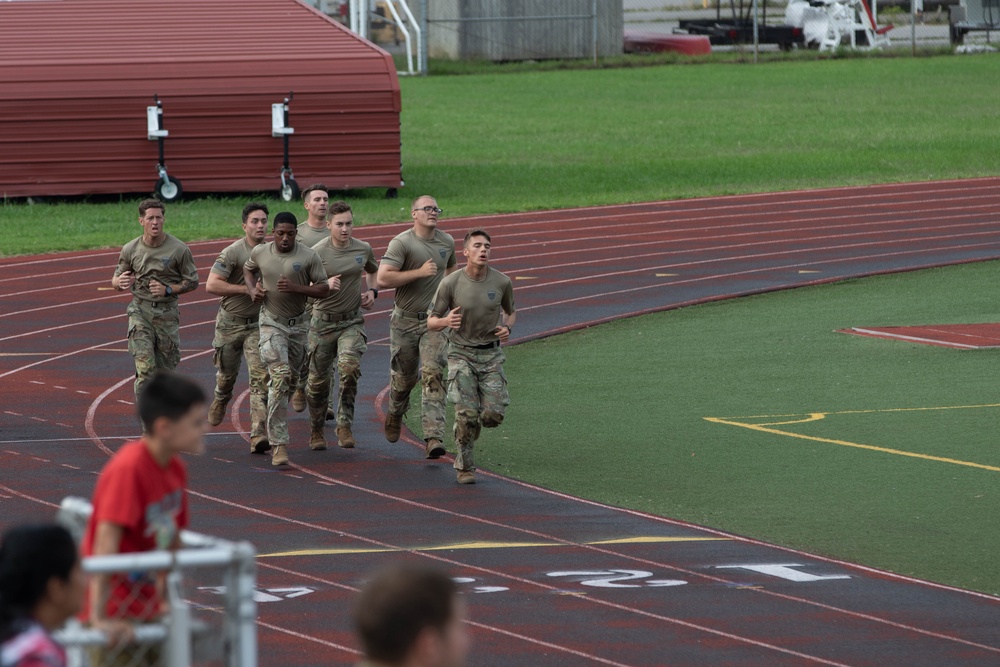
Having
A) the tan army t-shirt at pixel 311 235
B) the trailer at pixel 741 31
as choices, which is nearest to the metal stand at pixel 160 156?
the tan army t-shirt at pixel 311 235

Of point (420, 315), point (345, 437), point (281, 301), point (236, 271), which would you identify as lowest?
point (345, 437)

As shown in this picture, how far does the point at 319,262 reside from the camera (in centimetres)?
1320

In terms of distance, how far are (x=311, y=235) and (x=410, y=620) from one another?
10723 mm

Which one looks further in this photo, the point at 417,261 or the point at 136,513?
the point at 417,261

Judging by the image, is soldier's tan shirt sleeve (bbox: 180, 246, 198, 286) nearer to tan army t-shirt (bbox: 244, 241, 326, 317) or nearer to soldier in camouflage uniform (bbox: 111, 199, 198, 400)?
soldier in camouflage uniform (bbox: 111, 199, 198, 400)

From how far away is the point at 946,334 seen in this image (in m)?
19.0

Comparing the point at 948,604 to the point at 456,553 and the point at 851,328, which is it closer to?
the point at 456,553

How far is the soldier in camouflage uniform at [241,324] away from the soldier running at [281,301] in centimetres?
27

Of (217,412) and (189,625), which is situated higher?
(189,625)

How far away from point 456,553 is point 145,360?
4.32m

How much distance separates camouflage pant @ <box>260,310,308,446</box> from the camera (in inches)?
515

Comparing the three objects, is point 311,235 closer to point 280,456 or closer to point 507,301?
point 280,456

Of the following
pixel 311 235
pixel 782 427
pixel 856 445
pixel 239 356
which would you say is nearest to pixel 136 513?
pixel 239 356

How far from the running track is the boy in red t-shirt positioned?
9.70 feet
